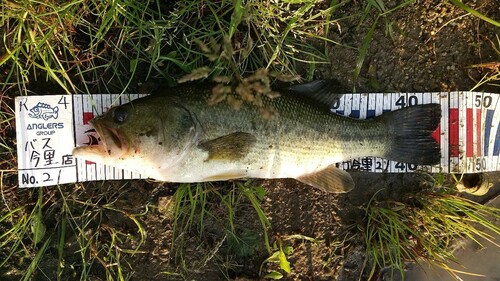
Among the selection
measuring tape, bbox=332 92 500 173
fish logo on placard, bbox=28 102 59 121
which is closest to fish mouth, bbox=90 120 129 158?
fish logo on placard, bbox=28 102 59 121

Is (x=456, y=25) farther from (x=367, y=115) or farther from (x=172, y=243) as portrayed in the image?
(x=172, y=243)

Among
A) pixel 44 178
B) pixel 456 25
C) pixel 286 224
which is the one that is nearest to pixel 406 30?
pixel 456 25

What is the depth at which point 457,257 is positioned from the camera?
3.83m

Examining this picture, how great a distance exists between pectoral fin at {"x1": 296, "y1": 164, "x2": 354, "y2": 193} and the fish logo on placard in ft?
6.30

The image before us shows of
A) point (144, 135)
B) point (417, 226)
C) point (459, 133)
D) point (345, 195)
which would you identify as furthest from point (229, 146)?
point (459, 133)

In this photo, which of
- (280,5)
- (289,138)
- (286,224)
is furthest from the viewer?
(286,224)

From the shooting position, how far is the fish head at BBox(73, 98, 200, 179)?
270 centimetres

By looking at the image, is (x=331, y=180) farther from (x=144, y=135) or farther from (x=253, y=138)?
(x=144, y=135)

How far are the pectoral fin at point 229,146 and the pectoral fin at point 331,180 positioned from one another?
613 mm

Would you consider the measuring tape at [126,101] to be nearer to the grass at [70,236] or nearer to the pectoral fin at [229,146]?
the grass at [70,236]

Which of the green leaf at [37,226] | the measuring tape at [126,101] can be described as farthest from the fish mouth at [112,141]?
the green leaf at [37,226]

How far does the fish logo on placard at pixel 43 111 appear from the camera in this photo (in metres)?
3.12

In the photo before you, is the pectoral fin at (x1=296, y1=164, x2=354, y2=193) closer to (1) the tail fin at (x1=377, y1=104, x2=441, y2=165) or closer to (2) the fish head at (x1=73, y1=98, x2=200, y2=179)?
(1) the tail fin at (x1=377, y1=104, x2=441, y2=165)

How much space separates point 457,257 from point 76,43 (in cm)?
374
